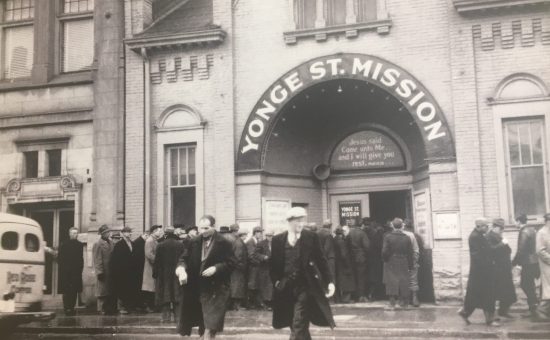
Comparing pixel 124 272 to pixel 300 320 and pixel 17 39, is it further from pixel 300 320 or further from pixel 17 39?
pixel 300 320

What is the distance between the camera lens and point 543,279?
505 inches

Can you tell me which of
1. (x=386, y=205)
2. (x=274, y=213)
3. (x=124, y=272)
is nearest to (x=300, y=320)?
(x=124, y=272)

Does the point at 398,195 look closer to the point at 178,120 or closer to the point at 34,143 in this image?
the point at 178,120

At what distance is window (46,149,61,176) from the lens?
65.3 feet

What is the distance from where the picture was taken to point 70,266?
55.7 ft

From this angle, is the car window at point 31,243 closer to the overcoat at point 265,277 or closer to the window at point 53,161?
the overcoat at point 265,277

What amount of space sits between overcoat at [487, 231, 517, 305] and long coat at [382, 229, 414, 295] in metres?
2.97

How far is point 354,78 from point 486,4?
3575 mm

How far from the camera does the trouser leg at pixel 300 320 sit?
352 inches

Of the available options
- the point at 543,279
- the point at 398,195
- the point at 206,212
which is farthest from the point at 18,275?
the point at 398,195

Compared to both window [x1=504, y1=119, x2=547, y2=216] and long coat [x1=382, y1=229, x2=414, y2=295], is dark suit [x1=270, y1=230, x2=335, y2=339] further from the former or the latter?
window [x1=504, y1=119, x2=547, y2=216]

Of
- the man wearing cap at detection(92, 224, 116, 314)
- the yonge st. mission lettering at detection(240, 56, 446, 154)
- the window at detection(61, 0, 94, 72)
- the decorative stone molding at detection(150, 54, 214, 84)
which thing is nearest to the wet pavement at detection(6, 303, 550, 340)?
the man wearing cap at detection(92, 224, 116, 314)

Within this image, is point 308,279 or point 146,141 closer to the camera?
point 308,279

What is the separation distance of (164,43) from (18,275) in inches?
337
